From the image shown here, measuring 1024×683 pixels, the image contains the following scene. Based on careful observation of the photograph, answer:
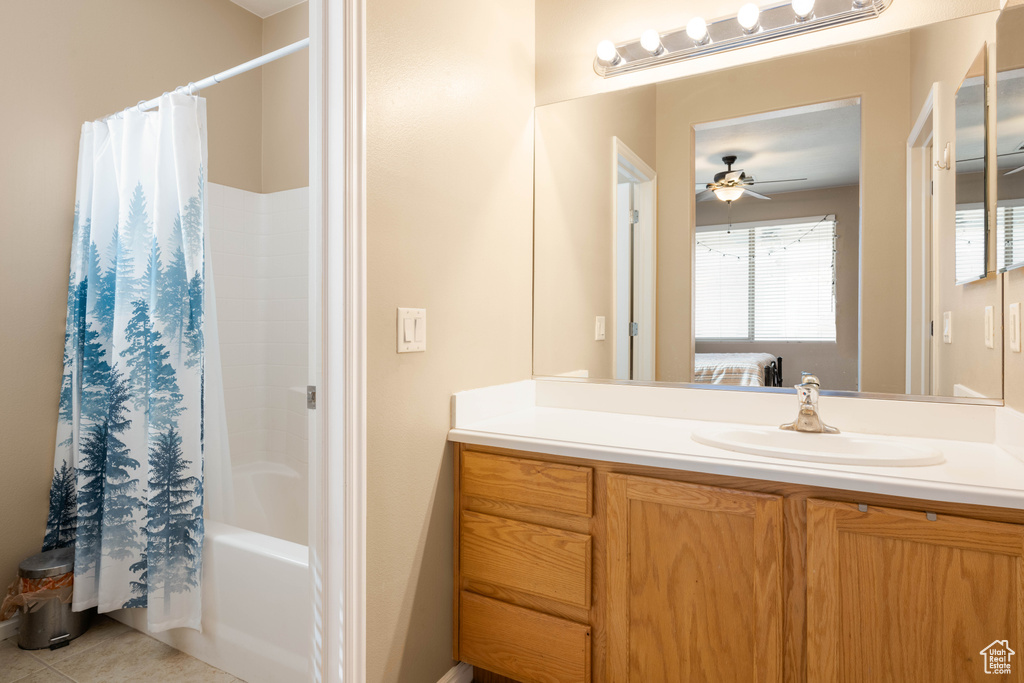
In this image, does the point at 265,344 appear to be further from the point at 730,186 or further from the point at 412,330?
the point at 730,186

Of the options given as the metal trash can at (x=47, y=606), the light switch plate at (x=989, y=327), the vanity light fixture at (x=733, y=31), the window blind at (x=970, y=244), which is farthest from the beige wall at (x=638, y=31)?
the metal trash can at (x=47, y=606)

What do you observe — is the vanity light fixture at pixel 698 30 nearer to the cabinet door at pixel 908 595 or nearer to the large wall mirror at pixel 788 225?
the large wall mirror at pixel 788 225

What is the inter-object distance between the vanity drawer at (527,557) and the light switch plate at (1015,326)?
3.46 feet

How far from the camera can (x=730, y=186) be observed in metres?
1.70

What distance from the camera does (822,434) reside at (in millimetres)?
1472

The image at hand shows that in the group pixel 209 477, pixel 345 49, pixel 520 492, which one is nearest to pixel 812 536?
pixel 520 492

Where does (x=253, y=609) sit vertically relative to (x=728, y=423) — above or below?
below

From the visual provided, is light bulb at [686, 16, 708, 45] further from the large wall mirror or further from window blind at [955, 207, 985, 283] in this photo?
window blind at [955, 207, 985, 283]

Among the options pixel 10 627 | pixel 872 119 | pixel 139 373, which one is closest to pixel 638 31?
pixel 872 119

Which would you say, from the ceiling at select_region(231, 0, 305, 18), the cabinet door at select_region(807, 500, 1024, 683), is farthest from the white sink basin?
the ceiling at select_region(231, 0, 305, 18)

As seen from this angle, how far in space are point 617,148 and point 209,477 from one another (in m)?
1.93

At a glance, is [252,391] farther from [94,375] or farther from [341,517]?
[341,517]

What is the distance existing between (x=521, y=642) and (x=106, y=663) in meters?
1.40

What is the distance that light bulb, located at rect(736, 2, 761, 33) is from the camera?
5.31 feet
